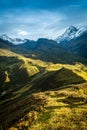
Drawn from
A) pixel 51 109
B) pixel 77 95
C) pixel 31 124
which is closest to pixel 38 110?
pixel 51 109

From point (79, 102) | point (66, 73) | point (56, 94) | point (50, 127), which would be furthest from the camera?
point (66, 73)

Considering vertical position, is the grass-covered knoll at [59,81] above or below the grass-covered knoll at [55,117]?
below

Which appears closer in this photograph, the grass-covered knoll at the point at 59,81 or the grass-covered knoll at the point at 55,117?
the grass-covered knoll at the point at 55,117

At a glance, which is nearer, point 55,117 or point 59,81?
point 55,117

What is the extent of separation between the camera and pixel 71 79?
182500 mm

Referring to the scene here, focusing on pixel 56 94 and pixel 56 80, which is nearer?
pixel 56 94

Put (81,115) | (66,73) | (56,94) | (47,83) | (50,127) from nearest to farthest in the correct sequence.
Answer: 1. (50,127)
2. (81,115)
3. (56,94)
4. (47,83)
5. (66,73)

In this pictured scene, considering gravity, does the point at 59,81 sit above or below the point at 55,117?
below

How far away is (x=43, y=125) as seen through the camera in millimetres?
51312

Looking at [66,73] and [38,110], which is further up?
[38,110]

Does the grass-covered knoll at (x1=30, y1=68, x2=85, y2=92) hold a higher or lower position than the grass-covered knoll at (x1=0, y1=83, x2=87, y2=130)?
lower

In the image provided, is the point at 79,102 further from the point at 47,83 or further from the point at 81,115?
the point at 47,83

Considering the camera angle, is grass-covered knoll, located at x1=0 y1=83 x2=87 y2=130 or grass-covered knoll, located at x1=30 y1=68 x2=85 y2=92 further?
grass-covered knoll, located at x1=30 y1=68 x2=85 y2=92

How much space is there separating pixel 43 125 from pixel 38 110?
9936 mm
